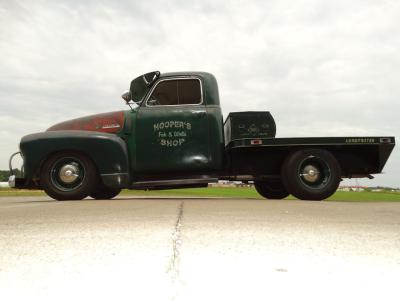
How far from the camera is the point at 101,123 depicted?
20.4 ft

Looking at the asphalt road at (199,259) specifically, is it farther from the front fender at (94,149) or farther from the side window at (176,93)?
the side window at (176,93)

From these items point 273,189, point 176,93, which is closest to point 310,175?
point 273,189

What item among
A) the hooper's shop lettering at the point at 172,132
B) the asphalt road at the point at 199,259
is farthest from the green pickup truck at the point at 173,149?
the asphalt road at the point at 199,259

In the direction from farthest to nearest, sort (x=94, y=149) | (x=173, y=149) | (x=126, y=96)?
1. (x=126, y=96)
2. (x=173, y=149)
3. (x=94, y=149)

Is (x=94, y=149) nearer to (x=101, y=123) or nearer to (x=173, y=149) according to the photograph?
(x=101, y=123)

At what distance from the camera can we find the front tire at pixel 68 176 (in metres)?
5.81

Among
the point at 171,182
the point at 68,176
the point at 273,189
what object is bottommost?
the point at 273,189

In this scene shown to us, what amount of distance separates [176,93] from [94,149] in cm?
159

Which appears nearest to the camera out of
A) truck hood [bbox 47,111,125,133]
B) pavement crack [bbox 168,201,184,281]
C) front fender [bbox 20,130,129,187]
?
pavement crack [bbox 168,201,184,281]

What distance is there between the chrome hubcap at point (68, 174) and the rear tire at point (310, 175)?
321cm

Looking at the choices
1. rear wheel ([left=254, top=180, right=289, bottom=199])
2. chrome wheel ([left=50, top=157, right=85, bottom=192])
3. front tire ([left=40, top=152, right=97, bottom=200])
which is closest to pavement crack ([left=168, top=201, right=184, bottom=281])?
front tire ([left=40, top=152, right=97, bottom=200])

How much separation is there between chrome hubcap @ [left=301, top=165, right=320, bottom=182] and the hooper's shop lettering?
6.27 ft

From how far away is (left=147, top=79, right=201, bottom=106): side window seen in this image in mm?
6191

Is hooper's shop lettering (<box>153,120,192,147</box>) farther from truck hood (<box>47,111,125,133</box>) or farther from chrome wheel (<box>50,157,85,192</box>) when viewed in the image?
chrome wheel (<box>50,157,85,192</box>)
